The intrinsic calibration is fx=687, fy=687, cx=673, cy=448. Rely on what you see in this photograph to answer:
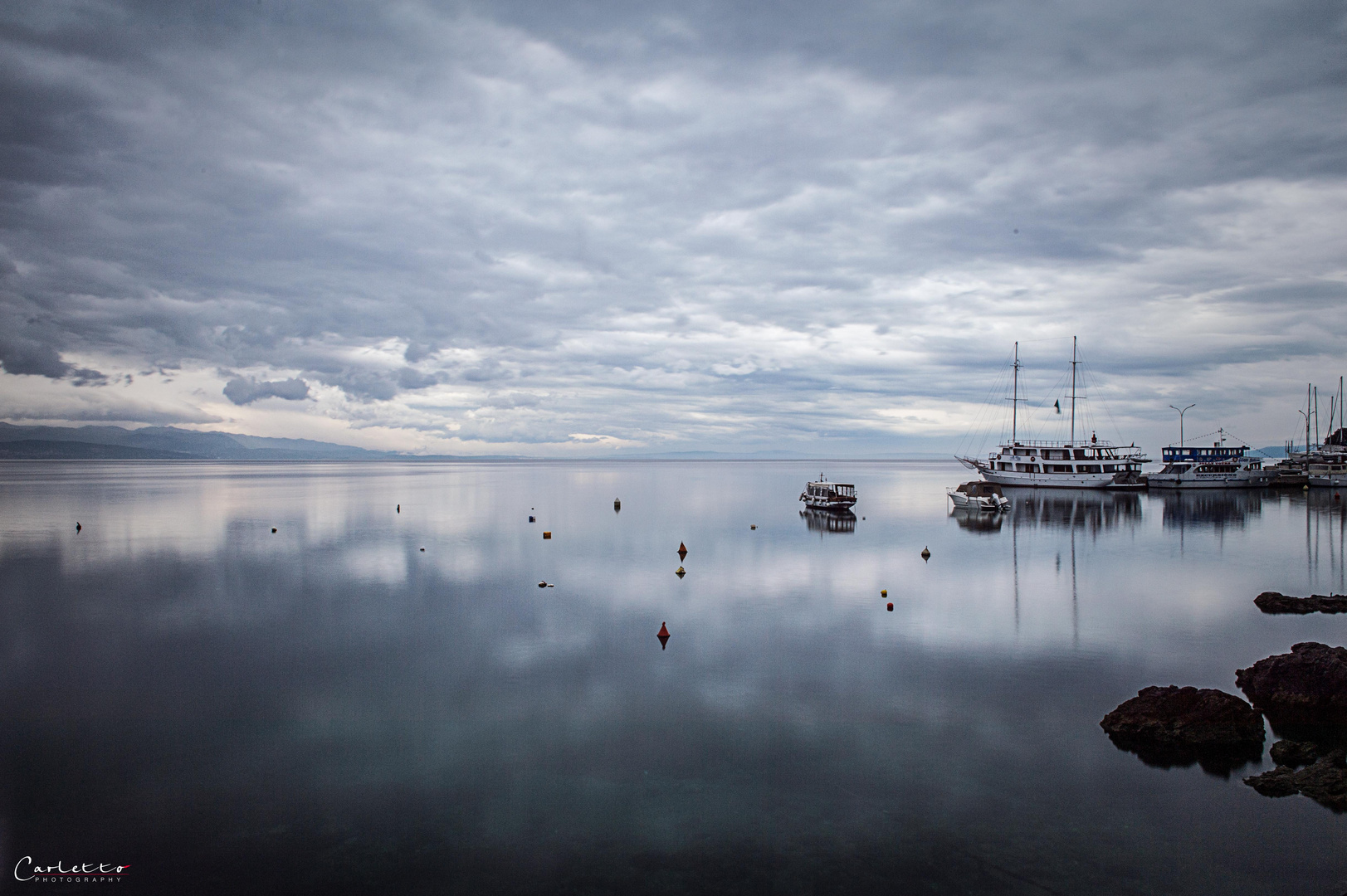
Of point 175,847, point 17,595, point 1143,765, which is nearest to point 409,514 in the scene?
point 17,595

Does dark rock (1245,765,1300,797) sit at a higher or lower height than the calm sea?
higher

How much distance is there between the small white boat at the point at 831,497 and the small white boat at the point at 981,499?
50.0 feet

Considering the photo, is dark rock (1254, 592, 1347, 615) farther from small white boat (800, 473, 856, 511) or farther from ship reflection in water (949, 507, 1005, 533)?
small white boat (800, 473, 856, 511)

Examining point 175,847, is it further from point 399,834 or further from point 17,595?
point 17,595

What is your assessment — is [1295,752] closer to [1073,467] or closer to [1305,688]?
[1305,688]

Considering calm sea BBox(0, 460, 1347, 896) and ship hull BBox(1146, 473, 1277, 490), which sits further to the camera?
ship hull BBox(1146, 473, 1277, 490)

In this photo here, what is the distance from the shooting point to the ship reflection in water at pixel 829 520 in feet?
212

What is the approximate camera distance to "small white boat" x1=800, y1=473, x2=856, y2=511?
76438 mm

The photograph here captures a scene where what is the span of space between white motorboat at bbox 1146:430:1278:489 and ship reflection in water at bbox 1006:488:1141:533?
12.3m

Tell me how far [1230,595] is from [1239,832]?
27470 millimetres

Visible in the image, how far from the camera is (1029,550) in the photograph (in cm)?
5003

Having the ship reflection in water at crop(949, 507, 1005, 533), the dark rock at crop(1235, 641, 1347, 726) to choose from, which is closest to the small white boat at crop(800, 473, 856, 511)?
the ship reflection in water at crop(949, 507, 1005, 533)

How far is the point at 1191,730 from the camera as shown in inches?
617

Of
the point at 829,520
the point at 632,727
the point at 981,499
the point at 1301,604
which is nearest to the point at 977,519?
the point at 981,499
